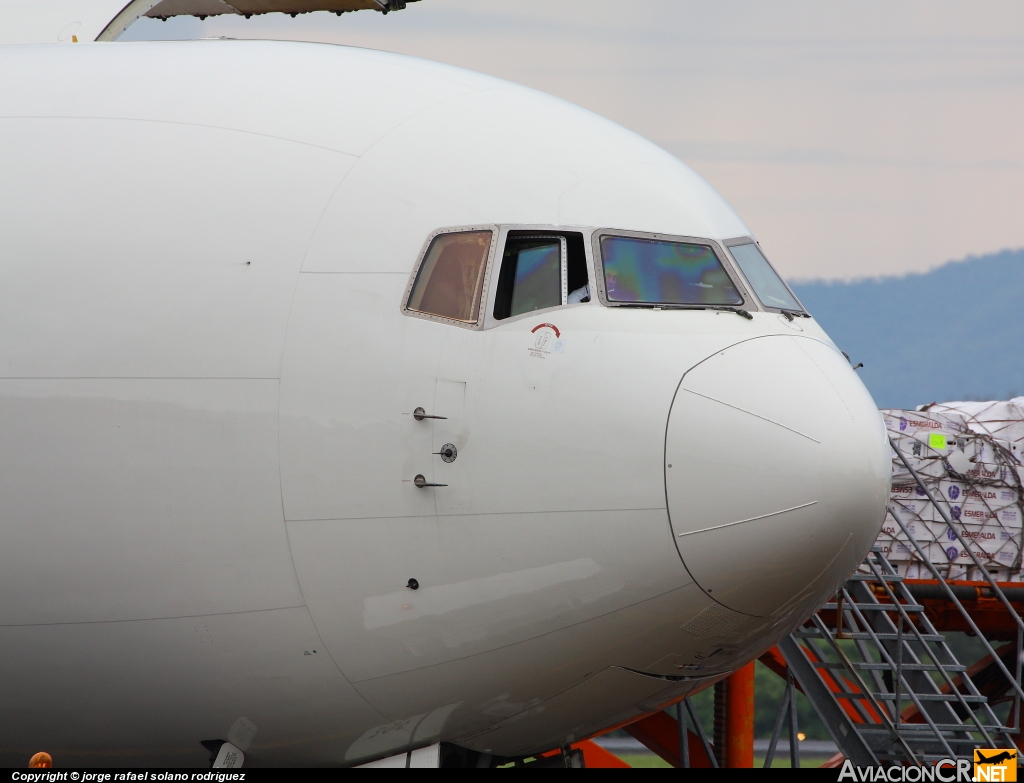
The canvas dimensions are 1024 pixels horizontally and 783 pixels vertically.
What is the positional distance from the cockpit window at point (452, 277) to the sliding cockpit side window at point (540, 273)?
0.44 feet

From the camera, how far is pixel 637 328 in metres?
6.98

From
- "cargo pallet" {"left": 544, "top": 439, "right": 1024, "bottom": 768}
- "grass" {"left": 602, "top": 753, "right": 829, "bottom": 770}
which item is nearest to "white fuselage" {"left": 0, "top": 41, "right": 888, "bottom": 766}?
"cargo pallet" {"left": 544, "top": 439, "right": 1024, "bottom": 768}

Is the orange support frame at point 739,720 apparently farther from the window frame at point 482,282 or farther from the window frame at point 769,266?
the window frame at point 482,282

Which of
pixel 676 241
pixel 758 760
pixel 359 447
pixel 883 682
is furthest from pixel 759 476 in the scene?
pixel 758 760

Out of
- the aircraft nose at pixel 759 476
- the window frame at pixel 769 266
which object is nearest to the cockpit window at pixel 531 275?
the aircraft nose at pixel 759 476

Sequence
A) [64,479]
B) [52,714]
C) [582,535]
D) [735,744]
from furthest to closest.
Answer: [735,744] → [52,714] → [64,479] → [582,535]

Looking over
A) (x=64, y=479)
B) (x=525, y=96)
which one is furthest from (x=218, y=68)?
(x=64, y=479)

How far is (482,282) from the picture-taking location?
23.2ft

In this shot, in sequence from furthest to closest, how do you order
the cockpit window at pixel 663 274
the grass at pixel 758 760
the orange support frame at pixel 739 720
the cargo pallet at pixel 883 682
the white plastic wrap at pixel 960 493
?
the grass at pixel 758 760 → the white plastic wrap at pixel 960 493 → the orange support frame at pixel 739 720 → the cargo pallet at pixel 883 682 → the cockpit window at pixel 663 274

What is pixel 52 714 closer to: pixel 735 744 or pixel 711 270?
pixel 711 270

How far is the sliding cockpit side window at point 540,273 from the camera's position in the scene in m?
7.07

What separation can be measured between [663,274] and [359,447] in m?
2.08

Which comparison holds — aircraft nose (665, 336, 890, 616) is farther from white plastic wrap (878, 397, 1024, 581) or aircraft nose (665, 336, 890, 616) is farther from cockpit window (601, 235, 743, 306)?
white plastic wrap (878, 397, 1024, 581)

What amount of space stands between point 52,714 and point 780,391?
4913 millimetres
